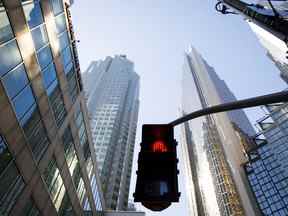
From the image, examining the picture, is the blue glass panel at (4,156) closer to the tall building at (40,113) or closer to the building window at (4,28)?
the tall building at (40,113)

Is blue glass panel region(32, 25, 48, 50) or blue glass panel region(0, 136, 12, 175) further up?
blue glass panel region(32, 25, 48, 50)

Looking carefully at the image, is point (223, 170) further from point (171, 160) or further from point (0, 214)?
point (171, 160)

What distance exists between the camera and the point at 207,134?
432ft

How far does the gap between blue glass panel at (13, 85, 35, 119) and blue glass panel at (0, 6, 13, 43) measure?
362 centimetres

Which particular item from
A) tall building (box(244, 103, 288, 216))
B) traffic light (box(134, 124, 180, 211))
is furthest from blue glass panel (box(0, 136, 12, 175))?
tall building (box(244, 103, 288, 216))

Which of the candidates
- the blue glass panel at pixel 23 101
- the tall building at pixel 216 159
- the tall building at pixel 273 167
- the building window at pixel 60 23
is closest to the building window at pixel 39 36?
the building window at pixel 60 23

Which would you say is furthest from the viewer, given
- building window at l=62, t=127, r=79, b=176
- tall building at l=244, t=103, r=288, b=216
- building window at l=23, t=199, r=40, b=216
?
tall building at l=244, t=103, r=288, b=216

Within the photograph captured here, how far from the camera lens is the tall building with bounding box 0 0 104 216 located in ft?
47.4

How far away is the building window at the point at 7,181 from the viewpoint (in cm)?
1377

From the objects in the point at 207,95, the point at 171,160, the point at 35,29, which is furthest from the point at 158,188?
the point at 207,95

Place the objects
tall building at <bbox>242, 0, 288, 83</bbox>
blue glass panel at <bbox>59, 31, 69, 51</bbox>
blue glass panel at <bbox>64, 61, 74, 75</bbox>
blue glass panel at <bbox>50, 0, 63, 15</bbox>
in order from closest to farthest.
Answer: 1. tall building at <bbox>242, 0, 288, 83</bbox>
2. blue glass panel at <bbox>50, 0, 63, 15</bbox>
3. blue glass panel at <bbox>59, 31, 69, 51</bbox>
4. blue glass panel at <bbox>64, 61, 74, 75</bbox>

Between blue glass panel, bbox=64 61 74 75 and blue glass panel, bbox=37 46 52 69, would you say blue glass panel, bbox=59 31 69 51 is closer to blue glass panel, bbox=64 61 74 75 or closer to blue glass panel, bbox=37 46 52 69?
blue glass panel, bbox=64 61 74 75

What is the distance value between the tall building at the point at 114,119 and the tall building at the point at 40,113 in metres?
59.9

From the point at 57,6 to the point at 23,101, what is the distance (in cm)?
1084
